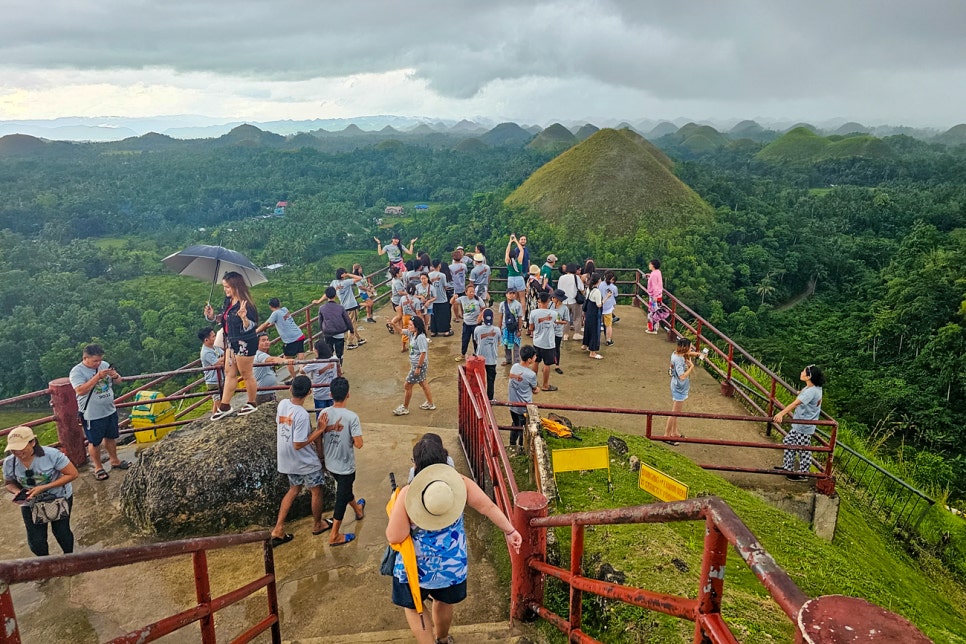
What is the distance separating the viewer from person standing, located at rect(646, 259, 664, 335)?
1209 cm

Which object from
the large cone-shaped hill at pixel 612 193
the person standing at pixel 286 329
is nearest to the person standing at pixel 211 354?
the person standing at pixel 286 329

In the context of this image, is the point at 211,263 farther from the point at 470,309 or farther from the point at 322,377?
the point at 470,309

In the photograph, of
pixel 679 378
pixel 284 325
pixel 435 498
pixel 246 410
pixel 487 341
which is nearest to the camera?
pixel 435 498

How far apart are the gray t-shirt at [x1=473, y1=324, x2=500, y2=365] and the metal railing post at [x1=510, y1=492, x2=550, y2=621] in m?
4.40

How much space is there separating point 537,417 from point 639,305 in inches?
387

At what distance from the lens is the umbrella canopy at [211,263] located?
7.32m

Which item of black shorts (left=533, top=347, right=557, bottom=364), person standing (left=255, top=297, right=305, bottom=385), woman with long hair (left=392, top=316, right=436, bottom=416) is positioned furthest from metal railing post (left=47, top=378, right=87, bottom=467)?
black shorts (left=533, top=347, right=557, bottom=364)

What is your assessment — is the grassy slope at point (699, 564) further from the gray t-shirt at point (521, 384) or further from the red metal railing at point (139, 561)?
the red metal railing at point (139, 561)

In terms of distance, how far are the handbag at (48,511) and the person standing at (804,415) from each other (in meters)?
7.17

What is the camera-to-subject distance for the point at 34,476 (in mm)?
4773

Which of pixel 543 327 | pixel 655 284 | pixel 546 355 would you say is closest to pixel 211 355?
pixel 543 327

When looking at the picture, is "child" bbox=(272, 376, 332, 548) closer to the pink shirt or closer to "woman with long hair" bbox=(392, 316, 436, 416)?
"woman with long hair" bbox=(392, 316, 436, 416)

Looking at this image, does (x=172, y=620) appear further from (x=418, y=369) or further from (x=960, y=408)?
(x=960, y=408)

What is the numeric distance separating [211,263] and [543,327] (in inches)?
185
